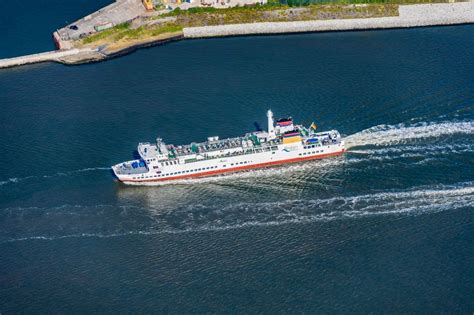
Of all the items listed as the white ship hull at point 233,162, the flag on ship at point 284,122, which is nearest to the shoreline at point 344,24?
the flag on ship at point 284,122

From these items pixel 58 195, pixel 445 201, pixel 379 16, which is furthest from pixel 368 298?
pixel 379 16

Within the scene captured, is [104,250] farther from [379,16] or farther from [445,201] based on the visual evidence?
[379,16]

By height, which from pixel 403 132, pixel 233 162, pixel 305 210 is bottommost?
pixel 305 210

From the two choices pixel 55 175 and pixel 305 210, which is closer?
pixel 305 210

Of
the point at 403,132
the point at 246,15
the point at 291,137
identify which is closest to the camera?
the point at 291,137

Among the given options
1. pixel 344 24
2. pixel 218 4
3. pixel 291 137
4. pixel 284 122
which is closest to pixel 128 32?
pixel 218 4

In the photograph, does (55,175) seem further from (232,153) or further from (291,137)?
(291,137)

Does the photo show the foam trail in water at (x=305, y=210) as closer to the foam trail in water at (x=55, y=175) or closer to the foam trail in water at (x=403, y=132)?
the foam trail in water at (x=55, y=175)
